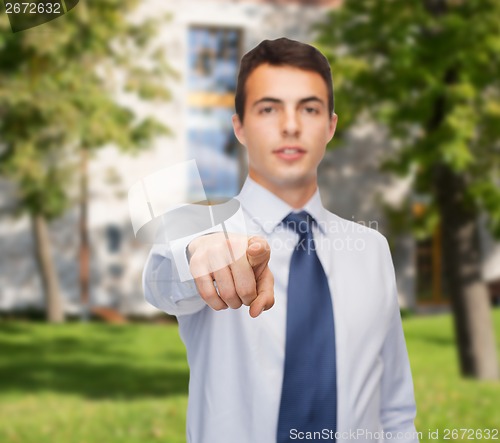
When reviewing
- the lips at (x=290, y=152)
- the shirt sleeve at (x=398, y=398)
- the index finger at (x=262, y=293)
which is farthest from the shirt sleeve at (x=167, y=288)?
the shirt sleeve at (x=398, y=398)

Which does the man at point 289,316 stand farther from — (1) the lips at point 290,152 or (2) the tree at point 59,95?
(2) the tree at point 59,95

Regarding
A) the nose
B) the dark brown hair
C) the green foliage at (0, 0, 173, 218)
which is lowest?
the nose

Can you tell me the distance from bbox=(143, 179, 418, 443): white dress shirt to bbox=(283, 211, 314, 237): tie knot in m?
0.02

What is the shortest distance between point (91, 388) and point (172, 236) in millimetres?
12340

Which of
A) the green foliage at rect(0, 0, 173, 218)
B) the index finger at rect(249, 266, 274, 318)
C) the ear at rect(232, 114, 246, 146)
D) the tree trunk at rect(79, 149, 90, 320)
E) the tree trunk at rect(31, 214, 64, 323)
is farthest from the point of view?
the tree trunk at rect(79, 149, 90, 320)

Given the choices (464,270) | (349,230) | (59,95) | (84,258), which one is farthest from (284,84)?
(84,258)

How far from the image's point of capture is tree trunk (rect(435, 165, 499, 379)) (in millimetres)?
10031

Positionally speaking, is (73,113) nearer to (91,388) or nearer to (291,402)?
(91,388)

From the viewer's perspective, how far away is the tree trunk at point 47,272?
16.1m

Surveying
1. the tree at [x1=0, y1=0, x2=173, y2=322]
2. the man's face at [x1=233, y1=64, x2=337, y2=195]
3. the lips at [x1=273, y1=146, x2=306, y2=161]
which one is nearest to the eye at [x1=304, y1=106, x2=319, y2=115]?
the man's face at [x1=233, y1=64, x2=337, y2=195]

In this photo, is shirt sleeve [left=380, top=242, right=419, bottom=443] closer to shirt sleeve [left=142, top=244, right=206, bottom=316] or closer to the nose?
the nose

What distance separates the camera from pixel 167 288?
1.57m

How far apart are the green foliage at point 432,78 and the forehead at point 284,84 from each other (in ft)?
21.7

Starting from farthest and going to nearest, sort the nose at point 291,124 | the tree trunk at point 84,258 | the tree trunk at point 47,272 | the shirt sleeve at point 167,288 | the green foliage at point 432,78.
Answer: the tree trunk at point 84,258 < the tree trunk at point 47,272 < the green foliage at point 432,78 < the nose at point 291,124 < the shirt sleeve at point 167,288
